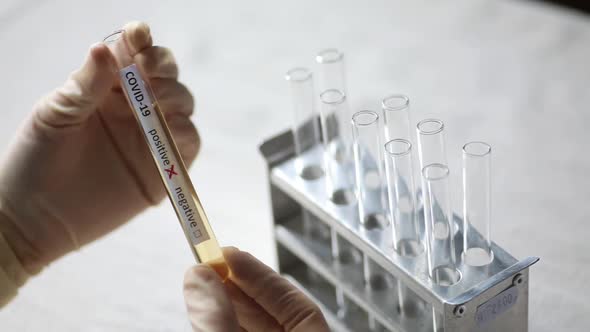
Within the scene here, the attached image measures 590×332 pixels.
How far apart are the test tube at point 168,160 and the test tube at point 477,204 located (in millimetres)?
245

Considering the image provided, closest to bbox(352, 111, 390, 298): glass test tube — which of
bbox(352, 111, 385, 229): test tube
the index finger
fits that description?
bbox(352, 111, 385, 229): test tube

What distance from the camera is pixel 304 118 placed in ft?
3.30

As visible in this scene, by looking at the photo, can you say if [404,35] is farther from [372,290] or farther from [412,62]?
[372,290]

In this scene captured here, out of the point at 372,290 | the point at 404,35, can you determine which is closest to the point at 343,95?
the point at 372,290

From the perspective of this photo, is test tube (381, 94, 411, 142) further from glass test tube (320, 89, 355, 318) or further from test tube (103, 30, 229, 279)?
test tube (103, 30, 229, 279)

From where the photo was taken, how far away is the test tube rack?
2.64 ft

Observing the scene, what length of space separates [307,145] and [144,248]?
0.30 m

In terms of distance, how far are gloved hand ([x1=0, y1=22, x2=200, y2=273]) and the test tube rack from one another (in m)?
0.13

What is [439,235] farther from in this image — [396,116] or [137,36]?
[137,36]

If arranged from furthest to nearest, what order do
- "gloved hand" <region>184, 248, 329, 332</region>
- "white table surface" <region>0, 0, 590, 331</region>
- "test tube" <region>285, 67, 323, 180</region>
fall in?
"white table surface" <region>0, 0, 590, 331</region> < "test tube" <region>285, 67, 323, 180</region> < "gloved hand" <region>184, 248, 329, 332</region>

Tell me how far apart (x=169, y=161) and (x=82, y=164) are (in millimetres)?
222

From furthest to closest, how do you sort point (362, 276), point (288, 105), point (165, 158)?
point (288, 105) → point (362, 276) → point (165, 158)

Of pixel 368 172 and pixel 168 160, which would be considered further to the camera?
pixel 368 172

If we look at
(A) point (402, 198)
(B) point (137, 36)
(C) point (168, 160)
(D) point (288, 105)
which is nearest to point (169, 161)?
(C) point (168, 160)
